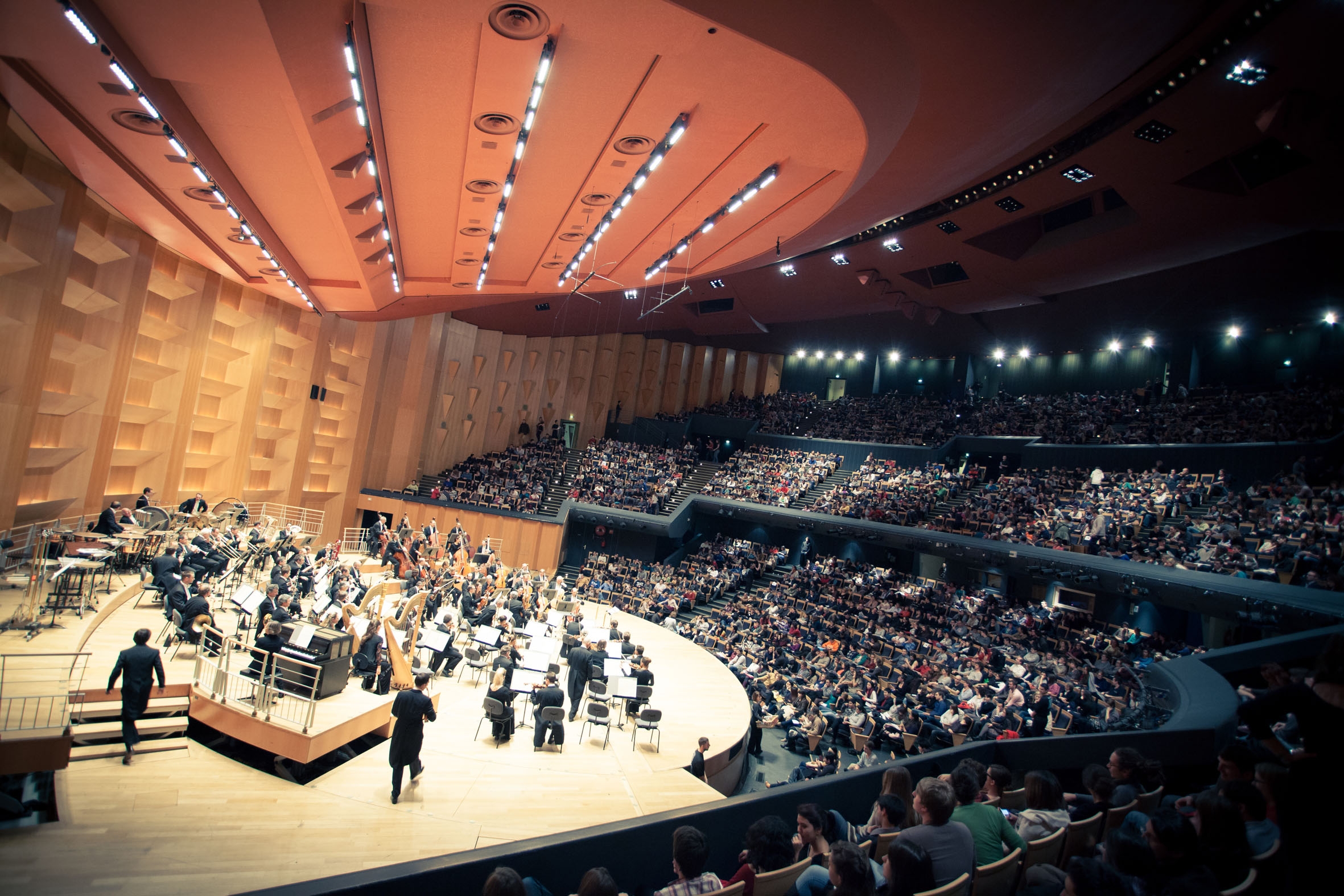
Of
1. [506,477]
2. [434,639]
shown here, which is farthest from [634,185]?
[506,477]

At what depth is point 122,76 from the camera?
6449 millimetres

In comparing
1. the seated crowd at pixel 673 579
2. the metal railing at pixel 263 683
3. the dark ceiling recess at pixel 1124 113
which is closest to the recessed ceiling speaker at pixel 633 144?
the metal railing at pixel 263 683

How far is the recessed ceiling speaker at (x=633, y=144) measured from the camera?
316 inches

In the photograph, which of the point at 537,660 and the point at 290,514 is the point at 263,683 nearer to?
the point at 537,660

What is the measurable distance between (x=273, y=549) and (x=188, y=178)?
21.3 ft

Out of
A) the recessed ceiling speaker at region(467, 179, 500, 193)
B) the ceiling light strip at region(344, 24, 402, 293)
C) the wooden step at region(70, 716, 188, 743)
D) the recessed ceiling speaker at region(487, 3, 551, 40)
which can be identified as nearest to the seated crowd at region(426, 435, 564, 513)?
the ceiling light strip at region(344, 24, 402, 293)

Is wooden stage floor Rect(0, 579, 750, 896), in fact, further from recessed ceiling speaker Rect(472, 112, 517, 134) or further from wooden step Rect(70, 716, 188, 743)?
recessed ceiling speaker Rect(472, 112, 517, 134)

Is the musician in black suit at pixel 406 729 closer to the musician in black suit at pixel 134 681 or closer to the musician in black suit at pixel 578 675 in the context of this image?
the musician in black suit at pixel 134 681

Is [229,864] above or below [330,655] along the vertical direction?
below

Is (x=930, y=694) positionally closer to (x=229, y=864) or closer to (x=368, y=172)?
(x=229, y=864)

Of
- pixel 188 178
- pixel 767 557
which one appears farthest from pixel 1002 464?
pixel 188 178

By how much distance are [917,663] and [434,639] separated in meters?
8.04

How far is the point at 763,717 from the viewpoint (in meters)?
11.1

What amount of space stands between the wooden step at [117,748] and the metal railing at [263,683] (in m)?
0.45
